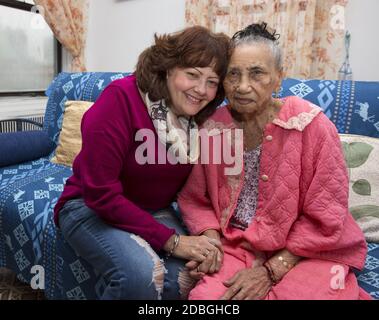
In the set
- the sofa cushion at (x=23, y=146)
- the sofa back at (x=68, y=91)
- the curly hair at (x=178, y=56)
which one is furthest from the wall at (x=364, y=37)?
the sofa cushion at (x=23, y=146)

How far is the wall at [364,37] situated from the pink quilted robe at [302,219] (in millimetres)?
1313

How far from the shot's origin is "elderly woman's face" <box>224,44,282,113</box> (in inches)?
42.0

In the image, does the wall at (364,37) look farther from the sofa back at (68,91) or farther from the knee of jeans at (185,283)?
the knee of jeans at (185,283)

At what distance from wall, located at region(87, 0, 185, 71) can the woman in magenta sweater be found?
185 cm

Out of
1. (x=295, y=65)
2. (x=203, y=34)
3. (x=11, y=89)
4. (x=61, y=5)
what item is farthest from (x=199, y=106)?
(x=11, y=89)

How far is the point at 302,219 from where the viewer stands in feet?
3.51

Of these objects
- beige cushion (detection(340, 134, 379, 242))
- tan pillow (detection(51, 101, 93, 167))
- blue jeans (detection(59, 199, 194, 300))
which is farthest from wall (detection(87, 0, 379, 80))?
blue jeans (detection(59, 199, 194, 300))

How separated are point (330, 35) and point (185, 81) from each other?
1428 millimetres

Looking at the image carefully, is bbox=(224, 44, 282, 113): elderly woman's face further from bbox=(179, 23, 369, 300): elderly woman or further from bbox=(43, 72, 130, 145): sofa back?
bbox=(43, 72, 130, 145): sofa back

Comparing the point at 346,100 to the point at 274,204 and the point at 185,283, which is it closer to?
the point at 274,204

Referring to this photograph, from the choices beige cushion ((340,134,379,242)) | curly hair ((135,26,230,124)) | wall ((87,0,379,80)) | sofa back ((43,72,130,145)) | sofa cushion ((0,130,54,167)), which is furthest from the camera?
wall ((87,0,379,80))

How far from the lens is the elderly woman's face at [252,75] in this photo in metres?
1.07
